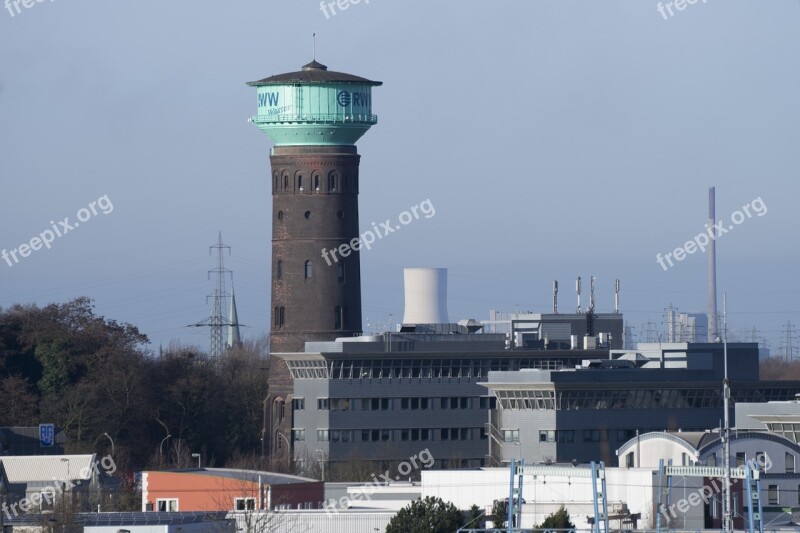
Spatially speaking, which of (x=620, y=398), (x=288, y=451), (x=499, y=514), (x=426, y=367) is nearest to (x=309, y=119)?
(x=426, y=367)

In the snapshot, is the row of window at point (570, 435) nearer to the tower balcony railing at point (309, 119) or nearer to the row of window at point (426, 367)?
the row of window at point (426, 367)

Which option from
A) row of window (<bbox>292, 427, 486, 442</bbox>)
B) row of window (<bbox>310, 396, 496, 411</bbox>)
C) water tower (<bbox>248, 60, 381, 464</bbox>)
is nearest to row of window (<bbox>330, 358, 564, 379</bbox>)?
row of window (<bbox>310, 396, 496, 411</bbox>)

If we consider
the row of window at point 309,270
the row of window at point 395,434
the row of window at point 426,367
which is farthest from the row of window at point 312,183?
the row of window at point 395,434

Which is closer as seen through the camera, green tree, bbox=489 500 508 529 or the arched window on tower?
green tree, bbox=489 500 508 529

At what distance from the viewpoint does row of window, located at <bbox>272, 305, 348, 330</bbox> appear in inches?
5517

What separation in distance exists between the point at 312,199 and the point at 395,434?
16.0 m

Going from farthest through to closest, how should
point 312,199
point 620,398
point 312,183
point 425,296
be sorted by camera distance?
point 425,296 → point 312,183 → point 312,199 → point 620,398

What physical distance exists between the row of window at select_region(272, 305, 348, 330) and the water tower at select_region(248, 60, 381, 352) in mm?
63

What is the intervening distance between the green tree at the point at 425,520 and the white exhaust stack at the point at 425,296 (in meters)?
75.1

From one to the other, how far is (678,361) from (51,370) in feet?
123

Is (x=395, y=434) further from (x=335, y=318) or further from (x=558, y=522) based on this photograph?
(x=558, y=522)

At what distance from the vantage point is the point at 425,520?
69562mm

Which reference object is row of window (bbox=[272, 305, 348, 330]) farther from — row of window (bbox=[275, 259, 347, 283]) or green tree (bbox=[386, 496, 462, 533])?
green tree (bbox=[386, 496, 462, 533])

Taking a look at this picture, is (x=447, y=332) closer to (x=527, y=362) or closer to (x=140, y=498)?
(x=527, y=362)
